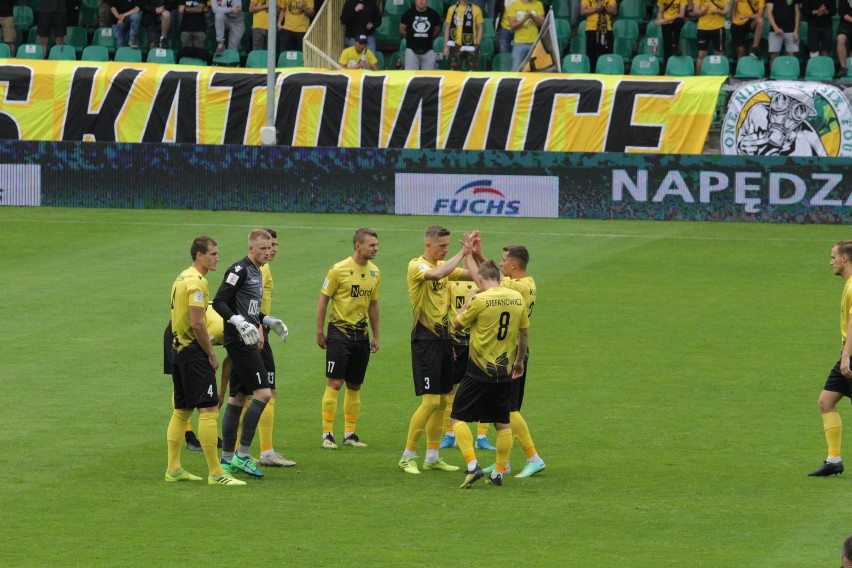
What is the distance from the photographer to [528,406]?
1489 centimetres

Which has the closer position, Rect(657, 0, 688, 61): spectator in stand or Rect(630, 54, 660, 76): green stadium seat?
A: Rect(630, 54, 660, 76): green stadium seat

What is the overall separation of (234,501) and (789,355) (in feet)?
28.0

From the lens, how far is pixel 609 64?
32.5 meters

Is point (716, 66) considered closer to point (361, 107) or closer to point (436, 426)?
point (361, 107)

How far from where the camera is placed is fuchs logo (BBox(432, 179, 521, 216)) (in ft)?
92.2

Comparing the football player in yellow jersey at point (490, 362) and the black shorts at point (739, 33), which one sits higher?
the black shorts at point (739, 33)

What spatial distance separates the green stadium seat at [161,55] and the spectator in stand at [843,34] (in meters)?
14.5

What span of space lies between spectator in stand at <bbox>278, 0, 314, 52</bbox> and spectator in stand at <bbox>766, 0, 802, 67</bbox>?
Answer: 10.2 meters

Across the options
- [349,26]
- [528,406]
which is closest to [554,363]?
[528,406]

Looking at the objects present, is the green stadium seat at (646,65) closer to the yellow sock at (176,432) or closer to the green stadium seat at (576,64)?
the green stadium seat at (576,64)

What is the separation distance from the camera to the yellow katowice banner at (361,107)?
96.1 feet

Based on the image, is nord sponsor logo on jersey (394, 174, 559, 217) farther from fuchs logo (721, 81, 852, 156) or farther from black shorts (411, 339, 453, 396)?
black shorts (411, 339, 453, 396)

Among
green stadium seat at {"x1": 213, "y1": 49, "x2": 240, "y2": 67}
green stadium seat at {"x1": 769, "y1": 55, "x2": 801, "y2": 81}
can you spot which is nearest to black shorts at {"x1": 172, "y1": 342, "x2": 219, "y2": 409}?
green stadium seat at {"x1": 769, "y1": 55, "x2": 801, "y2": 81}

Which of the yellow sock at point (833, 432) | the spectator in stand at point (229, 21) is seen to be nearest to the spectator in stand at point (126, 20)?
the spectator in stand at point (229, 21)
